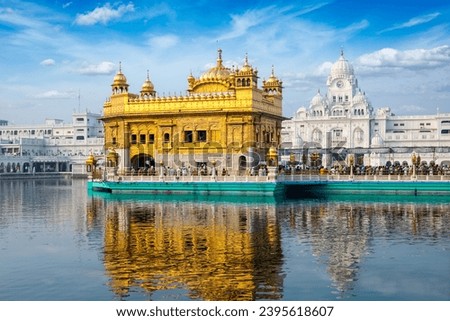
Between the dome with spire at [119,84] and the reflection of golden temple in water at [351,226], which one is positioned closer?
the reflection of golden temple in water at [351,226]

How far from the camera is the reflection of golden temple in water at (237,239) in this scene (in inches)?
582

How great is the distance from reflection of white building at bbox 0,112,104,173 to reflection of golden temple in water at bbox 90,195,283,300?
249ft

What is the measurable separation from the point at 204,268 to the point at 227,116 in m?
30.5

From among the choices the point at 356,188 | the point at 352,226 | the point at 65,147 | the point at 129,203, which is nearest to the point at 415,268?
the point at 352,226

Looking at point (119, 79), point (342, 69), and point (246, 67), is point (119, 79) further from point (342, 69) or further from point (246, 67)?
point (342, 69)

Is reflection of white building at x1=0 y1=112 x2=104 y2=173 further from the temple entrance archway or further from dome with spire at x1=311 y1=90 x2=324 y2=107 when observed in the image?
the temple entrance archway

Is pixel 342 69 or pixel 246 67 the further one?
pixel 342 69

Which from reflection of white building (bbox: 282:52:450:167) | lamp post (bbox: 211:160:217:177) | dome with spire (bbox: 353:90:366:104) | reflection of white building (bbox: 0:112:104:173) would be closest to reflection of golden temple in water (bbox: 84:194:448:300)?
lamp post (bbox: 211:160:217:177)

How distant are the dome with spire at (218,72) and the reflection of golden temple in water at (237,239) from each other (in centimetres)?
1713

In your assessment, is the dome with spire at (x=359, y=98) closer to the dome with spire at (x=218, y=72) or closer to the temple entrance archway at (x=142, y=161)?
the dome with spire at (x=218, y=72)

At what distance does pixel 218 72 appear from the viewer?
5103 centimetres

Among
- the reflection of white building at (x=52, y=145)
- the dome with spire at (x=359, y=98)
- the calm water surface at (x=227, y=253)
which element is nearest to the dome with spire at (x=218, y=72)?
the calm water surface at (x=227, y=253)

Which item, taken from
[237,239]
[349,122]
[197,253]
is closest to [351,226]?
[237,239]

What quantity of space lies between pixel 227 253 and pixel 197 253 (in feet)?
2.87
